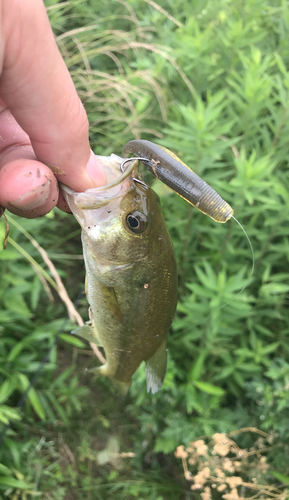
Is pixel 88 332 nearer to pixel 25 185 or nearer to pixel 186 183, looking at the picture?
pixel 25 185

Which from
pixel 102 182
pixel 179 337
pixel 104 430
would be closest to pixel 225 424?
pixel 179 337

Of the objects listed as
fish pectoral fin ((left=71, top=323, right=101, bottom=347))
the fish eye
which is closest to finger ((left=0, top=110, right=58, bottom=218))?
the fish eye

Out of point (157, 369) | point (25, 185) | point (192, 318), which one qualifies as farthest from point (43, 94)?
point (192, 318)

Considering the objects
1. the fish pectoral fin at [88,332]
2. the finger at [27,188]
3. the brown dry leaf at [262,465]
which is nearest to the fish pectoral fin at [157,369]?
the fish pectoral fin at [88,332]

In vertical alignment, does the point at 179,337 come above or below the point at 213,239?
below

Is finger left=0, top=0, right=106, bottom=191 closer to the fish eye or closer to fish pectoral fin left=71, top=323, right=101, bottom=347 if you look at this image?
the fish eye

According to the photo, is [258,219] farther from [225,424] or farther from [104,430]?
[104,430]
